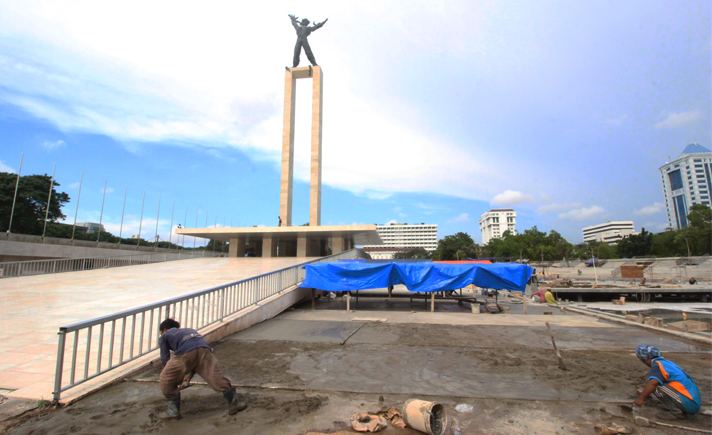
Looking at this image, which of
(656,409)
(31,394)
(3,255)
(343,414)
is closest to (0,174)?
(3,255)

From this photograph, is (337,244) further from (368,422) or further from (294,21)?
(368,422)

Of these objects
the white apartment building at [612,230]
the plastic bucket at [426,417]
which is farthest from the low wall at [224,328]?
the white apartment building at [612,230]

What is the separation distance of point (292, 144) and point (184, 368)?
3388 cm

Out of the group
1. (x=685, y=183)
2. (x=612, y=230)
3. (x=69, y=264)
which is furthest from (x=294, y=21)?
(x=612, y=230)

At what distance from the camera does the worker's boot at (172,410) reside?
11.2ft

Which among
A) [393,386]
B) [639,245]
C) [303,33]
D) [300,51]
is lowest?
[393,386]

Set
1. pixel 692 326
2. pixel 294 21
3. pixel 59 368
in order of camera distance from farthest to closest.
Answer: pixel 294 21 < pixel 692 326 < pixel 59 368

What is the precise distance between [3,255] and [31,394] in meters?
24.4

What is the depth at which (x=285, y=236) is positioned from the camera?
32.2m

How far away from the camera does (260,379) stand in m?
4.52

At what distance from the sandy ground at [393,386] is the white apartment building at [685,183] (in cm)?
16035

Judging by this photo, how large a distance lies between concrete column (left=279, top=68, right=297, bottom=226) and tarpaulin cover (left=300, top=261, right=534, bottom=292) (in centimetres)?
2270

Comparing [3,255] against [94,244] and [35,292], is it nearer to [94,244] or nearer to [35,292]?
[94,244]

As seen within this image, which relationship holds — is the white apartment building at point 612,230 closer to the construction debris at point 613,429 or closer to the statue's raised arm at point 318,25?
the statue's raised arm at point 318,25
